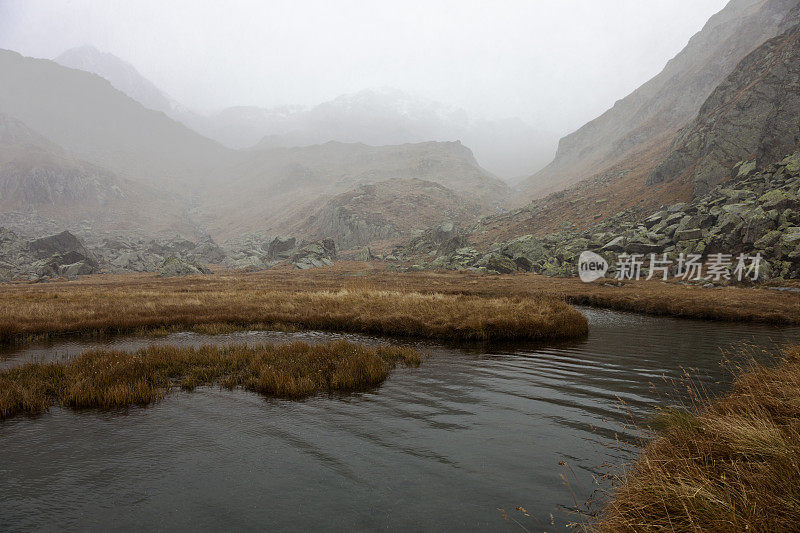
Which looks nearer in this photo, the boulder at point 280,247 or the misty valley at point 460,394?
the misty valley at point 460,394

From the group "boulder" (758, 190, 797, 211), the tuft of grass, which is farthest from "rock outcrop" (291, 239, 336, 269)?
"boulder" (758, 190, 797, 211)

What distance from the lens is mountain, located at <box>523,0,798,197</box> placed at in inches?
3851

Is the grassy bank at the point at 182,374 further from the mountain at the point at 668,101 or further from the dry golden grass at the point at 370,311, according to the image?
the mountain at the point at 668,101

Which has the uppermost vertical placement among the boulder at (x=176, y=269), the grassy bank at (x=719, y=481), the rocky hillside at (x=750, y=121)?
the rocky hillside at (x=750, y=121)

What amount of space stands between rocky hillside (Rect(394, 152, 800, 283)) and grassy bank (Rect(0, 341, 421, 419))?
39.8 metres

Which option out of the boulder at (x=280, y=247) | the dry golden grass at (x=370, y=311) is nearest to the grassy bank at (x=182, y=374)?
the dry golden grass at (x=370, y=311)

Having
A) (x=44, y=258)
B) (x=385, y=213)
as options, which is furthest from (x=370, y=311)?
(x=385, y=213)

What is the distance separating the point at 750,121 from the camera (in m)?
54.1

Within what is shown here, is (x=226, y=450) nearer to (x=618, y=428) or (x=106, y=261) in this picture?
(x=618, y=428)

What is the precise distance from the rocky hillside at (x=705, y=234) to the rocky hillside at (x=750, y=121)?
139 inches

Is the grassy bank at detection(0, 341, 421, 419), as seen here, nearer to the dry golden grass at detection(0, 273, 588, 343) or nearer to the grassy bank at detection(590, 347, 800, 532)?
the dry golden grass at detection(0, 273, 588, 343)

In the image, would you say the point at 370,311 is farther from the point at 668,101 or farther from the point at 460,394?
the point at 668,101

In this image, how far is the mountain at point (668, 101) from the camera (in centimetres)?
9781

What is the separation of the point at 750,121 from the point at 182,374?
77.3 meters
